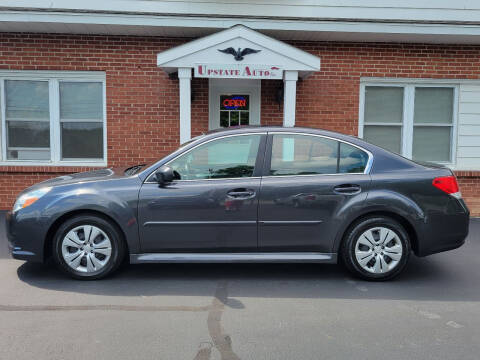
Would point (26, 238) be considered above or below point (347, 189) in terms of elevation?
below

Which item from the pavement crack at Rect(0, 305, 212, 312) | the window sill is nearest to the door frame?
the window sill

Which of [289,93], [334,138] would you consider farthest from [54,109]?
[334,138]

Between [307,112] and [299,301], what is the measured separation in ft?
16.3

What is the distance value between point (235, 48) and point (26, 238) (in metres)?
4.19

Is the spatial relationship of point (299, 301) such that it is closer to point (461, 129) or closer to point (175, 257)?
point (175, 257)

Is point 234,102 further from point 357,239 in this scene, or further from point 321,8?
point 357,239

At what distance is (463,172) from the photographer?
859 cm

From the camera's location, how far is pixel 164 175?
4500mm

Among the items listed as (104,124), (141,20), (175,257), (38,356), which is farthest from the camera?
(104,124)

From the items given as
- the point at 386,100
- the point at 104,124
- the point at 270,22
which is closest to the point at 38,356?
the point at 104,124

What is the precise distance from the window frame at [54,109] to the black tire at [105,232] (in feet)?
13.0

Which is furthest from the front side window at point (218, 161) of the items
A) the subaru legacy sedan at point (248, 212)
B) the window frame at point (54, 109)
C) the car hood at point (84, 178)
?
the window frame at point (54, 109)

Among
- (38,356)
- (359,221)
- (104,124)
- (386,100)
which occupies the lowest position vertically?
(38,356)

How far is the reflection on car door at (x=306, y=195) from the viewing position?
459 cm
